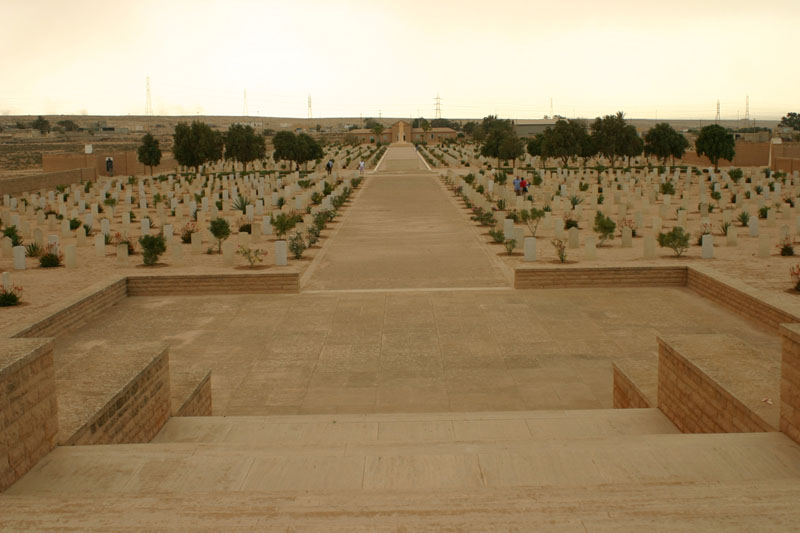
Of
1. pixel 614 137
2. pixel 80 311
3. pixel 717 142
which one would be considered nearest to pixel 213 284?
pixel 80 311

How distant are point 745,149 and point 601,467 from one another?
50.0 m

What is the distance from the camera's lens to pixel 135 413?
5.77 metres

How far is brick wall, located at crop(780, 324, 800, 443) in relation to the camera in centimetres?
477

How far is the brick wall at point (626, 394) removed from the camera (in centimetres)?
657

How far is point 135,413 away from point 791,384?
15.2ft

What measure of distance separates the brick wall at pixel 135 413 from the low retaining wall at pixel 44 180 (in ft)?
90.9

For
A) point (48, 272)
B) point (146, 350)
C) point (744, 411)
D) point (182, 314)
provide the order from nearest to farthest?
point (744, 411) < point (146, 350) < point (182, 314) < point (48, 272)

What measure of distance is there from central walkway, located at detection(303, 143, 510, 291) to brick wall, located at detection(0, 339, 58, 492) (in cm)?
772

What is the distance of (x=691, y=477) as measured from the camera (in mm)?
4340

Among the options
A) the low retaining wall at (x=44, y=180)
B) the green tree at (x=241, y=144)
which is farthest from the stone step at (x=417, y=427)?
the green tree at (x=241, y=144)

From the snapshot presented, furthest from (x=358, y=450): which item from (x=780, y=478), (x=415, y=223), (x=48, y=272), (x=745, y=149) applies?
Result: (x=745, y=149)

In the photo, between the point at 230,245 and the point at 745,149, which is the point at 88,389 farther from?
the point at 745,149

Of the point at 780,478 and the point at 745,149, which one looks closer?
the point at 780,478

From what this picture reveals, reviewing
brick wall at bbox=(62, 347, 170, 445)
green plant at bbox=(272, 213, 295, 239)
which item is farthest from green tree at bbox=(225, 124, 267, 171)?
brick wall at bbox=(62, 347, 170, 445)
